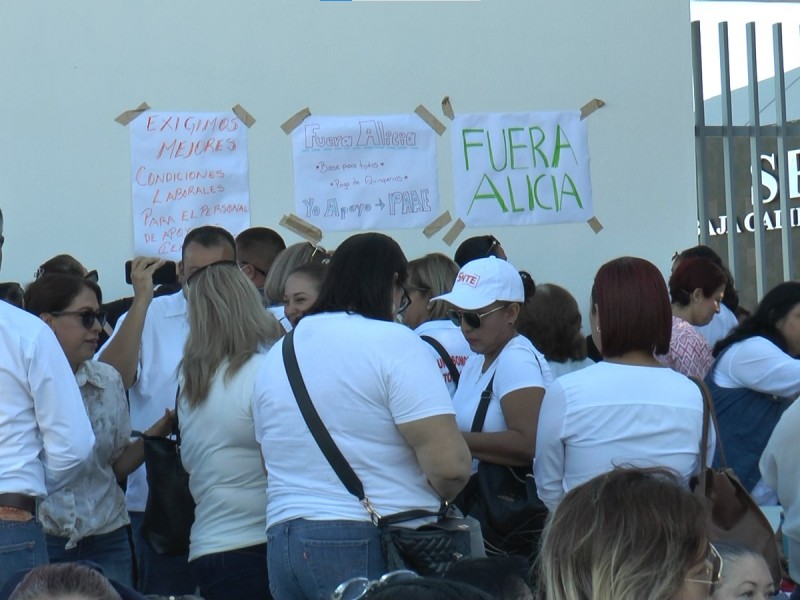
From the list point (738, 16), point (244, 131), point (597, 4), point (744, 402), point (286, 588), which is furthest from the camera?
point (738, 16)

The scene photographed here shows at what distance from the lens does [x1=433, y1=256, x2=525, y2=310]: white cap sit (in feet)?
12.0

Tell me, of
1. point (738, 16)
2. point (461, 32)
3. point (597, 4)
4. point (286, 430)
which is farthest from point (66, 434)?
point (738, 16)

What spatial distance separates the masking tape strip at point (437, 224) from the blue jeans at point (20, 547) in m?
3.60

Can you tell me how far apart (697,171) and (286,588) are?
4.83 meters

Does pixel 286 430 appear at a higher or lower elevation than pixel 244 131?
lower

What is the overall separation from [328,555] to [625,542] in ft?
4.05

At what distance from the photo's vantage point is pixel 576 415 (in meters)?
3.08

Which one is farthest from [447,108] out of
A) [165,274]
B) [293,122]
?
[165,274]

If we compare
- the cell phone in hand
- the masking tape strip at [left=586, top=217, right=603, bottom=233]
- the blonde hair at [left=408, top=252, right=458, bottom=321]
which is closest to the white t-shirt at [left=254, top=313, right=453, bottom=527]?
the blonde hair at [left=408, top=252, right=458, bottom=321]

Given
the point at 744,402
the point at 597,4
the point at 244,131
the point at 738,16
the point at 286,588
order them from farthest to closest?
the point at 738,16 < the point at 597,4 < the point at 244,131 < the point at 744,402 < the point at 286,588

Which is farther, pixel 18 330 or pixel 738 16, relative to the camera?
pixel 738 16

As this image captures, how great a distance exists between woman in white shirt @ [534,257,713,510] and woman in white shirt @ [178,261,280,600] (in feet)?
2.86

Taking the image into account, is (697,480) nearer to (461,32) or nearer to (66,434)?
(66,434)

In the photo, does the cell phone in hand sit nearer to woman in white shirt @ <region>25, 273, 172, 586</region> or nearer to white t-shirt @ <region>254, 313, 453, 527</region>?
woman in white shirt @ <region>25, 273, 172, 586</region>
